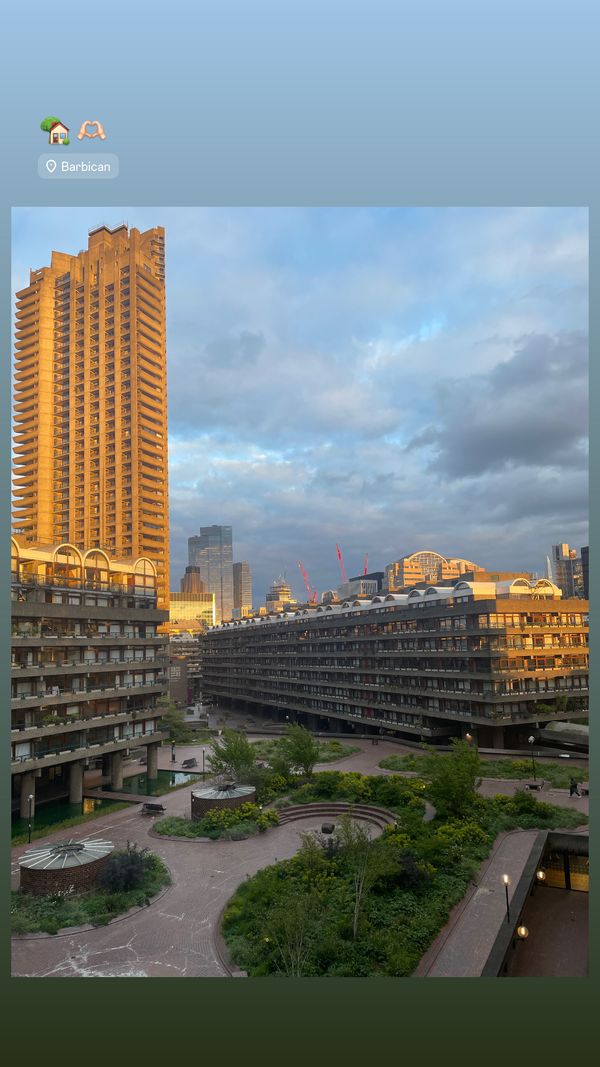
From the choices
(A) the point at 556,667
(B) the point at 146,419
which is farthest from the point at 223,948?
(B) the point at 146,419

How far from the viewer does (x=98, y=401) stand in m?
79.4

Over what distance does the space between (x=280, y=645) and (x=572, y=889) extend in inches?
1686

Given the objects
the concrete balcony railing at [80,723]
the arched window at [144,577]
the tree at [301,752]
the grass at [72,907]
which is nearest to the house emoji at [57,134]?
the grass at [72,907]

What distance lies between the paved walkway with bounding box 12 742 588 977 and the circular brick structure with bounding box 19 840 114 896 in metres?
2.09

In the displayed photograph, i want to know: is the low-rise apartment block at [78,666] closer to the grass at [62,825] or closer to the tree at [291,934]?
the grass at [62,825]

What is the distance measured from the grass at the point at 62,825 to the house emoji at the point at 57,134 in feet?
83.8

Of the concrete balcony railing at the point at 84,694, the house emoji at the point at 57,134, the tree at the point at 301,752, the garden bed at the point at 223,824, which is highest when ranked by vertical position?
→ the house emoji at the point at 57,134

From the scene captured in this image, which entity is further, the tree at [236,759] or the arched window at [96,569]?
the arched window at [96,569]

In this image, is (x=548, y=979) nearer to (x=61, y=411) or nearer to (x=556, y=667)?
(x=556, y=667)

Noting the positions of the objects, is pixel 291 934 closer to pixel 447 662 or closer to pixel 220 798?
pixel 220 798

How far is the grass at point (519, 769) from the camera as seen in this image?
3158cm

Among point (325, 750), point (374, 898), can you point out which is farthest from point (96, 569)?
point (374, 898)

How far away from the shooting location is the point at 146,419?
79.1 meters

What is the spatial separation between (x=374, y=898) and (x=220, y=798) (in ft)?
37.0
